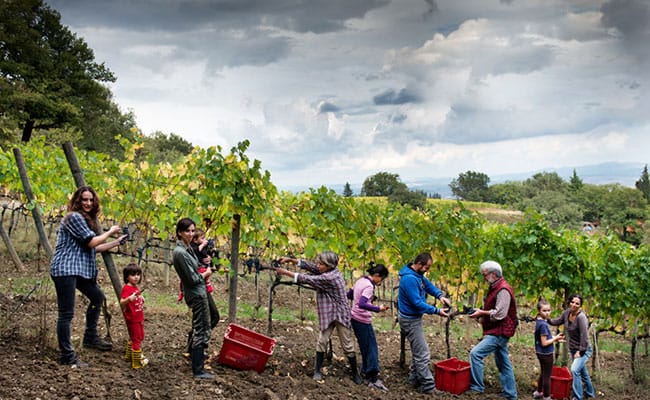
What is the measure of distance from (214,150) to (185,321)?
8.29 feet

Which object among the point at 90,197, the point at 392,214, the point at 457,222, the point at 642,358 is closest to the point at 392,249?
the point at 392,214

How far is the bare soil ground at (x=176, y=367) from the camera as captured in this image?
4359mm

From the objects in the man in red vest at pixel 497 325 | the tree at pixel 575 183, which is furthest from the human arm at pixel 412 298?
the tree at pixel 575 183

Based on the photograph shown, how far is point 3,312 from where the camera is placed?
653cm

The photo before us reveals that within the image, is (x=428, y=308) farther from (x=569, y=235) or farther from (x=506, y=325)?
(x=569, y=235)

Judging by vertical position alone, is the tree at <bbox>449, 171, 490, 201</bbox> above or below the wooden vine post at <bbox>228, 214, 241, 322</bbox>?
above

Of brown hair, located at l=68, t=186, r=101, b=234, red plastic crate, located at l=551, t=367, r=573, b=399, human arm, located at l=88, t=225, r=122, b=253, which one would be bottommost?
red plastic crate, located at l=551, t=367, r=573, b=399

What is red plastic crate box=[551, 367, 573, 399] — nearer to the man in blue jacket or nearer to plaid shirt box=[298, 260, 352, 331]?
the man in blue jacket

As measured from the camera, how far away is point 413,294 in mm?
5660

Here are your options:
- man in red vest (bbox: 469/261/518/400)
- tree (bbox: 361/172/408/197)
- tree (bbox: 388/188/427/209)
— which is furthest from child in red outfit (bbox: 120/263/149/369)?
tree (bbox: 361/172/408/197)

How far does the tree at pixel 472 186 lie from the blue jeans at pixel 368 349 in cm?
11162

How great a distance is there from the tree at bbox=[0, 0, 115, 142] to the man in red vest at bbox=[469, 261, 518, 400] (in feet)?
75.9

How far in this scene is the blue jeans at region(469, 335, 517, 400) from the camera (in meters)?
5.93

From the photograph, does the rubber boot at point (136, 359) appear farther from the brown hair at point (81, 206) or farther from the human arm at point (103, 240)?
the brown hair at point (81, 206)
